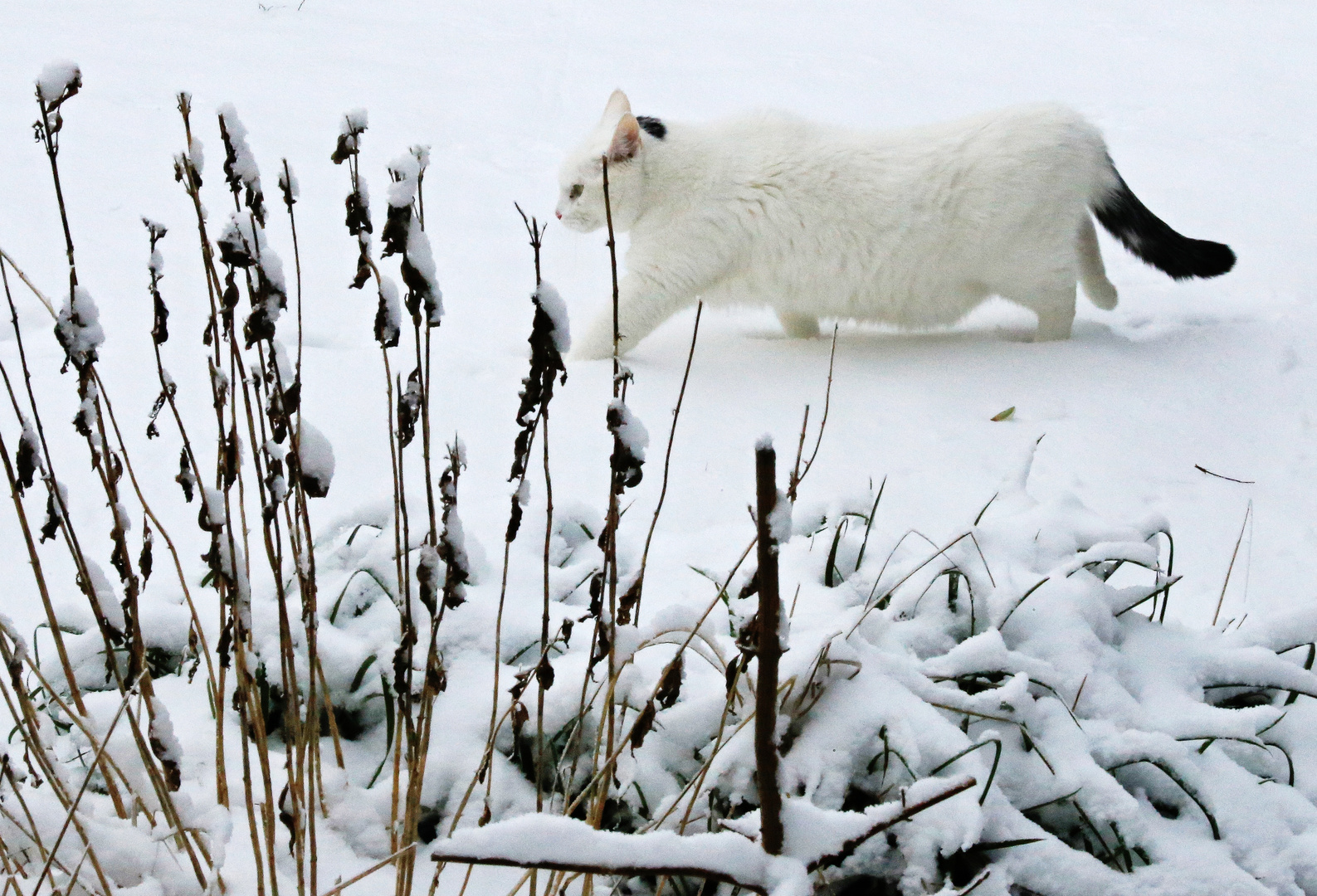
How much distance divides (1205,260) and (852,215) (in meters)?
1.34

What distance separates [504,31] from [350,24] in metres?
1.16

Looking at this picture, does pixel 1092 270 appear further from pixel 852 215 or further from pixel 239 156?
pixel 239 156

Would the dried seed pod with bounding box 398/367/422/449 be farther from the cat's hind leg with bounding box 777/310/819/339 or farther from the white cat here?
the cat's hind leg with bounding box 777/310/819/339

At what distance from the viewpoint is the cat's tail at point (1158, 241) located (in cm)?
386

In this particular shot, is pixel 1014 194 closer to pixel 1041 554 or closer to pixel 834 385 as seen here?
pixel 834 385

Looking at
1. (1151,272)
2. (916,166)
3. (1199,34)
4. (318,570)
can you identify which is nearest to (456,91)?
(916,166)

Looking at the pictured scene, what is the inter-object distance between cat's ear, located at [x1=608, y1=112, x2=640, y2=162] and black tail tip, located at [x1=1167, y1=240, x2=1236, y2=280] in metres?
2.08

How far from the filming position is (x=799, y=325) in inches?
164

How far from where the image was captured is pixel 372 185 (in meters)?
5.21

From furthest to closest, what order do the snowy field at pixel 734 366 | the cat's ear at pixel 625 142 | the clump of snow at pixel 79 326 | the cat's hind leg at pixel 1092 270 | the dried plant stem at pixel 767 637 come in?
the cat's hind leg at pixel 1092 270, the cat's ear at pixel 625 142, the snowy field at pixel 734 366, the clump of snow at pixel 79 326, the dried plant stem at pixel 767 637

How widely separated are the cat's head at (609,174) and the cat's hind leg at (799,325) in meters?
0.72

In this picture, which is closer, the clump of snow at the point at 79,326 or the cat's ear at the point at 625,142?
the clump of snow at the point at 79,326

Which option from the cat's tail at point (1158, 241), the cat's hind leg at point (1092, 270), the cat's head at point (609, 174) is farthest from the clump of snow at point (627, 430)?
A: the cat's tail at point (1158, 241)

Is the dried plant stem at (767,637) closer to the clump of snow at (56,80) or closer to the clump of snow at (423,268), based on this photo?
the clump of snow at (423,268)
